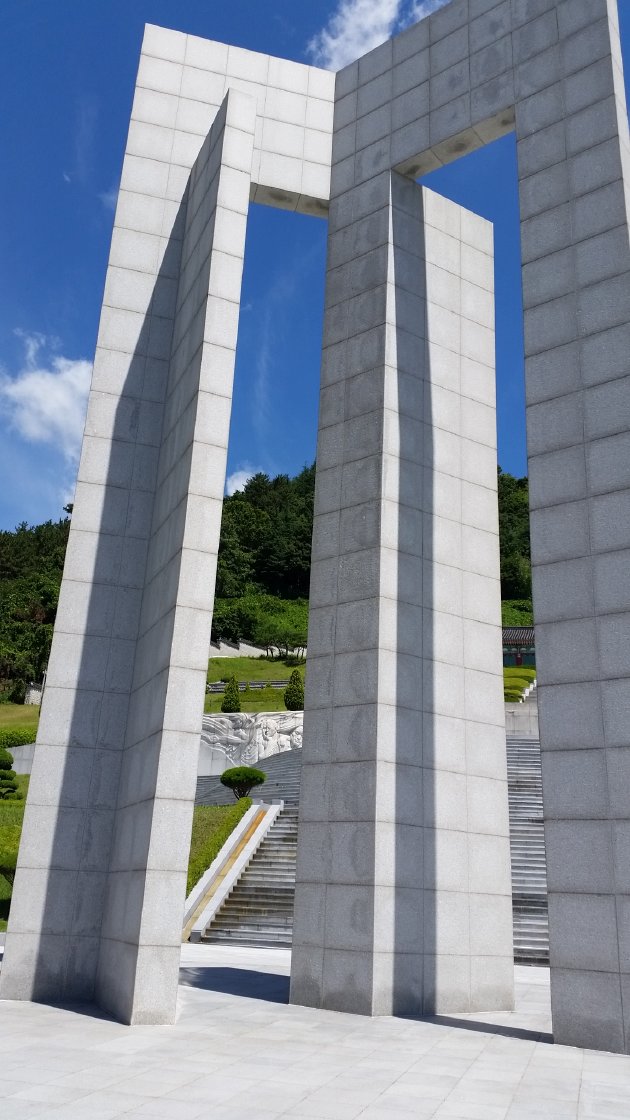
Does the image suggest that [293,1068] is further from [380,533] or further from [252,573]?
[252,573]

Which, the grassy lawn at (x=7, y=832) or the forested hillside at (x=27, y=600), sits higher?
the forested hillside at (x=27, y=600)

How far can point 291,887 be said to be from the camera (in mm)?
21984

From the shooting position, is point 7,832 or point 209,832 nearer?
point 209,832

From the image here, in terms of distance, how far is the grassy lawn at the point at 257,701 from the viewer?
57844mm

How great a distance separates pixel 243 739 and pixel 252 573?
5583cm

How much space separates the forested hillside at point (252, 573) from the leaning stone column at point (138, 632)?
58.3 metres

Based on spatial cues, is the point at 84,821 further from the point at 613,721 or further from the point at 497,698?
the point at 613,721

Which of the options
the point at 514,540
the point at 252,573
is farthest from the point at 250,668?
the point at 514,540

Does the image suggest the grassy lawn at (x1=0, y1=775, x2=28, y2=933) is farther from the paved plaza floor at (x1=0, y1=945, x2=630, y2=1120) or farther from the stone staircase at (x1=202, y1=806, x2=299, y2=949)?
the paved plaza floor at (x1=0, y1=945, x2=630, y2=1120)

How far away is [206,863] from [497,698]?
12368 mm

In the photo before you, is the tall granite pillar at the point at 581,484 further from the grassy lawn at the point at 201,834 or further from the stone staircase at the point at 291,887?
the grassy lawn at the point at 201,834

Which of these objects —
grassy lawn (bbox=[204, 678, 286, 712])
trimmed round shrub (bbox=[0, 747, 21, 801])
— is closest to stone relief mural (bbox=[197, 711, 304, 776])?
trimmed round shrub (bbox=[0, 747, 21, 801])

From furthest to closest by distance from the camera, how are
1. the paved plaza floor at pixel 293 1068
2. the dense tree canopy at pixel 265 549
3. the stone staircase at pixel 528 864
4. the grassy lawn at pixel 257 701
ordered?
the dense tree canopy at pixel 265 549
the grassy lawn at pixel 257 701
the stone staircase at pixel 528 864
the paved plaza floor at pixel 293 1068

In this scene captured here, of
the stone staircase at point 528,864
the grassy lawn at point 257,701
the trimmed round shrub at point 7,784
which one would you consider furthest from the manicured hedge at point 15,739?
the stone staircase at point 528,864
